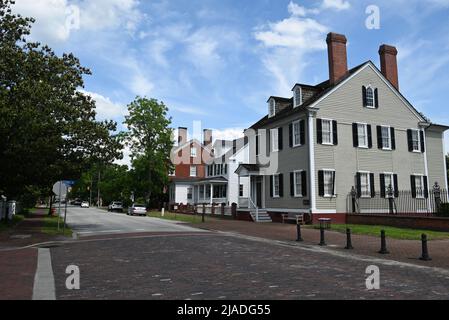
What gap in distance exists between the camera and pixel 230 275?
920 centimetres

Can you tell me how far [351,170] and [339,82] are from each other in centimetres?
636

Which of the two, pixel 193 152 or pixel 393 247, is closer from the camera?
pixel 393 247

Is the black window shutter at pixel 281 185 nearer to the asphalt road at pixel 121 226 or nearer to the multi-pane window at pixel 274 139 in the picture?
the multi-pane window at pixel 274 139

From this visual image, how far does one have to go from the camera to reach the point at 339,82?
28328 mm

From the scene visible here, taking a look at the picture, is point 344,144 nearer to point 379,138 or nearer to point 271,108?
point 379,138

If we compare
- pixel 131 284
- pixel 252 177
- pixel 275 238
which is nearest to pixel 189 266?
pixel 131 284

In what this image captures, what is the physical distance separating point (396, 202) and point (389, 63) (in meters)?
11.4

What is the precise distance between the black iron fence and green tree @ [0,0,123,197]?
55.8 ft

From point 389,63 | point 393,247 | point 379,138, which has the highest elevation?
point 389,63

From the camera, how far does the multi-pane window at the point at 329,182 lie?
27.0 meters

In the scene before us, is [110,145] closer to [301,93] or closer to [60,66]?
[60,66]

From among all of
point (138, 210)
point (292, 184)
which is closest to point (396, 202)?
point (292, 184)

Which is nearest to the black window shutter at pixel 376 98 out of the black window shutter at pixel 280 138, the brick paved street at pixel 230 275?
the black window shutter at pixel 280 138

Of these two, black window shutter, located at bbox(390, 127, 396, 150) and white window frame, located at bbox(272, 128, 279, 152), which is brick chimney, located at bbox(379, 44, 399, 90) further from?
white window frame, located at bbox(272, 128, 279, 152)
